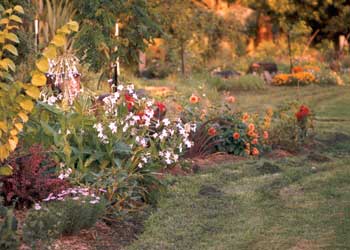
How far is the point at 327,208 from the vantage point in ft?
24.6

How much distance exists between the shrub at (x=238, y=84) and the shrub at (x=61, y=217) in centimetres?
1787

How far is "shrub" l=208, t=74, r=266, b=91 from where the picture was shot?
24.2 meters

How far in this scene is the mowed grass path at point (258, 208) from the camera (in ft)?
20.9

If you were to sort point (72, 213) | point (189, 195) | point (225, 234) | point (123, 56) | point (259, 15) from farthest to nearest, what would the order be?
point (259, 15), point (123, 56), point (189, 195), point (225, 234), point (72, 213)

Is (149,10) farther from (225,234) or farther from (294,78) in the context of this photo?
(294,78)

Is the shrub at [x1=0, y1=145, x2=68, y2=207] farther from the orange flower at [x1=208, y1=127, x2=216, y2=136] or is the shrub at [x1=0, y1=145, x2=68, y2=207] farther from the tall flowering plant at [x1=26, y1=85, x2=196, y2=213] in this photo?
the orange flower at [x1=208, y1=127, x2=216, y2=136]

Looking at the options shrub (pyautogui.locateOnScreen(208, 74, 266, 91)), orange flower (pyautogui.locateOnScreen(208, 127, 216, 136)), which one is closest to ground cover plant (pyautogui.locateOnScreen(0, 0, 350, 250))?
orange flower (pyautogui.locateOnScreen(208, 127, 216, 136))

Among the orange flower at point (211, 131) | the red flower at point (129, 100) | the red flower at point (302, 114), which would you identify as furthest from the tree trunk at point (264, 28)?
the red flower at point (129, 100)

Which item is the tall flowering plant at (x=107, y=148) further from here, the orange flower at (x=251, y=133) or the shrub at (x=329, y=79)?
the shrub at (x=329, y=79)

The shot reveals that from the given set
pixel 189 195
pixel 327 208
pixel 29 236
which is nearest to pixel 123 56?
pixel 189 195

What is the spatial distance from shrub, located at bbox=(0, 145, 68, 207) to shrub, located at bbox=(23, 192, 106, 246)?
234 millimetres

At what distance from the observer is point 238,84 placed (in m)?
24.3

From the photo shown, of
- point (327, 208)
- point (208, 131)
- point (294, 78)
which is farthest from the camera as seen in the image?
point (294, 78)

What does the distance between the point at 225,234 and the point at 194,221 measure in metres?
0.48
